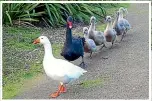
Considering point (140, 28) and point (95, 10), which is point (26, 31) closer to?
point (95, 10)

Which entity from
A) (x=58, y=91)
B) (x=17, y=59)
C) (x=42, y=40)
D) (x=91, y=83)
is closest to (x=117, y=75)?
(x=91, y=83)

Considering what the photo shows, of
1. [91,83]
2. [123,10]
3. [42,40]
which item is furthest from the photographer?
[123,10]

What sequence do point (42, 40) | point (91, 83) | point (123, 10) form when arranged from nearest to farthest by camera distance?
1. point (42, 40)
2. point (91, 83)
3. point (123, 10)

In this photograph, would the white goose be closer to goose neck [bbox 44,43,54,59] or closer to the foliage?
goose neck [bbox 44,43,54,59]

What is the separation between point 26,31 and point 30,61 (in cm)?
24

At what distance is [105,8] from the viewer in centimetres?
329

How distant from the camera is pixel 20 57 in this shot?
309 centimetres

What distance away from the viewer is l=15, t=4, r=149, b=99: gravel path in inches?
117

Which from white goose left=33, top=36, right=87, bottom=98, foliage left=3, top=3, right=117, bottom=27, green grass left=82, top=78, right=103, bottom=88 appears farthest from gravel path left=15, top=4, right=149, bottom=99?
foliage left=3, top=3, right=117, bottom=27

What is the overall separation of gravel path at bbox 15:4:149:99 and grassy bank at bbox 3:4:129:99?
2.5 inches

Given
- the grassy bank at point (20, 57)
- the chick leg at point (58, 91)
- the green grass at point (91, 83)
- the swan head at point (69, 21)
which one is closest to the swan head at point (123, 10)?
the grassy bank at point (20, 57)

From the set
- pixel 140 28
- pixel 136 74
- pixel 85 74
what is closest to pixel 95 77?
pixel 85 74

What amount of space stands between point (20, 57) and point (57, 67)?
337mm

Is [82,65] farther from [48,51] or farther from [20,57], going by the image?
[20,57]
